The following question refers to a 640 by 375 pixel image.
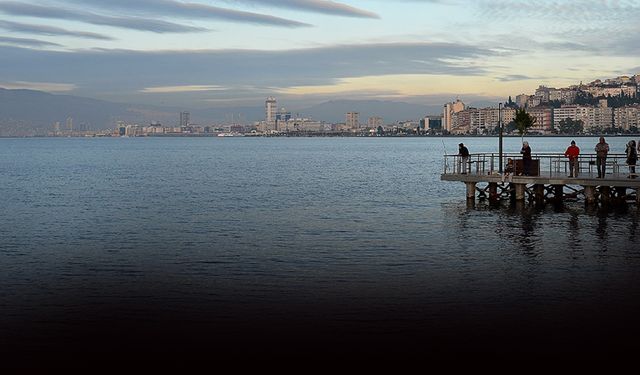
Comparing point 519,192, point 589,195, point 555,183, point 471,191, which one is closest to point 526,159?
point 519,192

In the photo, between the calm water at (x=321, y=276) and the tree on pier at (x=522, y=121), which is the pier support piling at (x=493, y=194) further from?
the tree on pier at (x=522, y=121)

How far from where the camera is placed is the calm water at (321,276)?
16469mm

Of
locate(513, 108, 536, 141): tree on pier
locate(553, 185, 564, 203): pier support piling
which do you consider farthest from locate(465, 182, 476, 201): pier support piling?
locate(513, 108, 536, 141): tree on pier

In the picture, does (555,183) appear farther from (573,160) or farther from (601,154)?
(601,154)

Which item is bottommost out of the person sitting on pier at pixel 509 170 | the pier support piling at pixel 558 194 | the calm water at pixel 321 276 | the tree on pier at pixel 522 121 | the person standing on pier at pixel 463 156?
the calm water at pixel 321 276

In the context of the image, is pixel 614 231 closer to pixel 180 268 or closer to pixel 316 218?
pixel 316 218

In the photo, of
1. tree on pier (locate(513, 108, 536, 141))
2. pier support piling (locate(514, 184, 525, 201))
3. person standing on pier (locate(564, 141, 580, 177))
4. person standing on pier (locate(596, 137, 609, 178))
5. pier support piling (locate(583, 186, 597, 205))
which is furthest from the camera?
tree on pier (locate(513, 108, 536, 141))

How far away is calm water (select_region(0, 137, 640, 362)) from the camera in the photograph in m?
16.5

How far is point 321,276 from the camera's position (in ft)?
72.7

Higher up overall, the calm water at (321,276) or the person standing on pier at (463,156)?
the person standing on pier at (463,156)

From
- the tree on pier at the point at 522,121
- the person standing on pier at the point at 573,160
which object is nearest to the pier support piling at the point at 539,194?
the person standing on pier at the point at 573,160

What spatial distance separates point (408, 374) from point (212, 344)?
4146 millimetres

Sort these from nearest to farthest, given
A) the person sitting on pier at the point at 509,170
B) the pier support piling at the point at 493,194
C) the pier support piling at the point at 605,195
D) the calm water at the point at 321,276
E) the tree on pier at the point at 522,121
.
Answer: the calm water at the point at 321,276 < the pier support piling at the point at 605,195 < the person sitting on pier at the point at 509,170 < the pier support piling at the point at 493,194 < the tree on pier at the point at 522,121

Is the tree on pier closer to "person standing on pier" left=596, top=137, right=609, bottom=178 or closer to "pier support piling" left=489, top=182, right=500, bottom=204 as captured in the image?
"pier support piling" left=489, top=182, right=500, bottom=204
